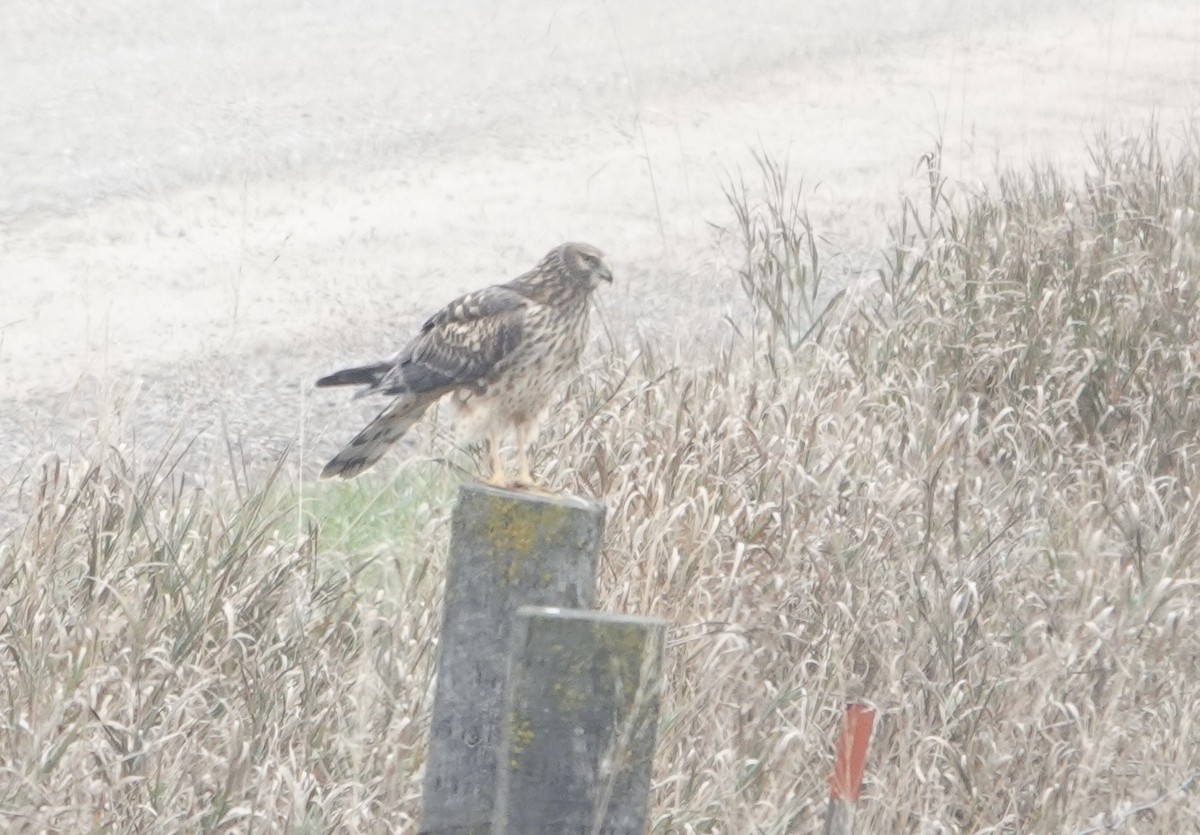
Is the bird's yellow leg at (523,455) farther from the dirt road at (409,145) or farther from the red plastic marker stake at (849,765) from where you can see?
the dirt road at (409,145)

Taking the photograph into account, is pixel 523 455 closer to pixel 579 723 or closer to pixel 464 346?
pixel 464 346

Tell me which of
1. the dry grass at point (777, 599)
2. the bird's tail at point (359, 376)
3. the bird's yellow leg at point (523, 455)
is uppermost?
→ the bird's tail at point (359, 376)

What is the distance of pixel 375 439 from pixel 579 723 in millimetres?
1696

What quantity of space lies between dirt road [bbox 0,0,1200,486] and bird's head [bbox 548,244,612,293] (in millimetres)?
1722

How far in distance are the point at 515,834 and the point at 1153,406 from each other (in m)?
3.28

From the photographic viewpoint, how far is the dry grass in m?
3.74

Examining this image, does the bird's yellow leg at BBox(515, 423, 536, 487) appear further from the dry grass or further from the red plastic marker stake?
the red plastic marker stake

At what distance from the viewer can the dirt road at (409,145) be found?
680cm

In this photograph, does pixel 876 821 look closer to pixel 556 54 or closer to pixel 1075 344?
pixel 1075 344

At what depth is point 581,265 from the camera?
4223 millimetres

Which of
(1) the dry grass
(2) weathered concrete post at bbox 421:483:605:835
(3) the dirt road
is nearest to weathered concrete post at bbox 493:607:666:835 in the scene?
(2) weathered concrete post at bbox 421:483:605:835

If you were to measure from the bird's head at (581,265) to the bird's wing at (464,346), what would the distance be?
4.5 inches

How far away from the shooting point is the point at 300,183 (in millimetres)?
8406

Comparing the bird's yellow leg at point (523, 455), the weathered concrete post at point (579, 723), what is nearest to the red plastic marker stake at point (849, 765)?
the weathered concrete post at point (579, 723)
